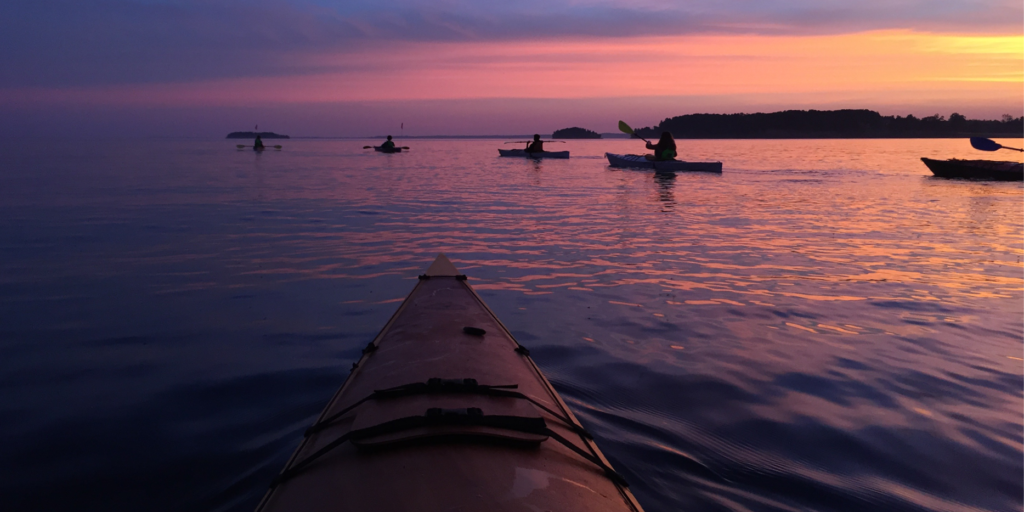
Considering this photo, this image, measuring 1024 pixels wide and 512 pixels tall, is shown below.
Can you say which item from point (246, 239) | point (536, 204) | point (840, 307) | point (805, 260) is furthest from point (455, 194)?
point (840, 307)

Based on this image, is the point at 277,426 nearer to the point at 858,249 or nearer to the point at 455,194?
the point at 858,249

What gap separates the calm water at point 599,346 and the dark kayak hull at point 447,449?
3.26 ft

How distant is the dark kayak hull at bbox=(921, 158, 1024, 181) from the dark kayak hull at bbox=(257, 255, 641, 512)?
26.2m

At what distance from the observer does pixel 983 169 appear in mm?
21938

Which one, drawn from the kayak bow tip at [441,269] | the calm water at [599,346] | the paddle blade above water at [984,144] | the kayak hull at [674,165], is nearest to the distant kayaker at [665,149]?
the kayak hull at [674,165]

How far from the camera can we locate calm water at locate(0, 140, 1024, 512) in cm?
346

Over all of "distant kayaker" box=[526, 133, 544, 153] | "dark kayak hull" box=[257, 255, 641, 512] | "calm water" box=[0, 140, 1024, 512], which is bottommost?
"calm water" box=[0, 140, 1024, 512]

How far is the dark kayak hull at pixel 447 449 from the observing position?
204 centimetres

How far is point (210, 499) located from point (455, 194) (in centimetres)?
1607

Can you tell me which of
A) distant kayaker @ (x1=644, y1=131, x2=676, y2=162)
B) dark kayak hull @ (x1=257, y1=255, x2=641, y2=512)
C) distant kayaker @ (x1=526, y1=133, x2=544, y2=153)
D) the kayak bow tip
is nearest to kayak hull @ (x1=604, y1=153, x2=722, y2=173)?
distant kayaker @ (x1=644, y1=131, x2=676, y2=162)

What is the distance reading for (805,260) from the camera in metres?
8.96

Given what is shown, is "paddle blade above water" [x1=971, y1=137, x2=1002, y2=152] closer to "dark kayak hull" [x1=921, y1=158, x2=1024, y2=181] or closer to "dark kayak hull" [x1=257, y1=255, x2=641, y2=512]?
"dark kayak hull" [x1=921, y1=158, x2=1024, y2=181]

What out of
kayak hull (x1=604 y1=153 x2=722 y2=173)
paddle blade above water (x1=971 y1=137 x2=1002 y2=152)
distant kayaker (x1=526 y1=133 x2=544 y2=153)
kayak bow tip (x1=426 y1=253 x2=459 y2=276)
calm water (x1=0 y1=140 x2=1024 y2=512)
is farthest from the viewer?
distant kayaker (x1=526 y1=133 x2=544 y2=153)

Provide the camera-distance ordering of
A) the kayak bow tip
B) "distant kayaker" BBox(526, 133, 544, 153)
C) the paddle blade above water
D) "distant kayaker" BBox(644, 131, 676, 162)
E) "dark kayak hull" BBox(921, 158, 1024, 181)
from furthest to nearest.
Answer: "distant kayaker" BBox(526, 133, 544, 153), "distant kayaker" BBox(644, 131, 676, 162), "dark kayak hull" BBox(921, 158, 1024, 181), the paddle blade above water, the kayak bow tip
